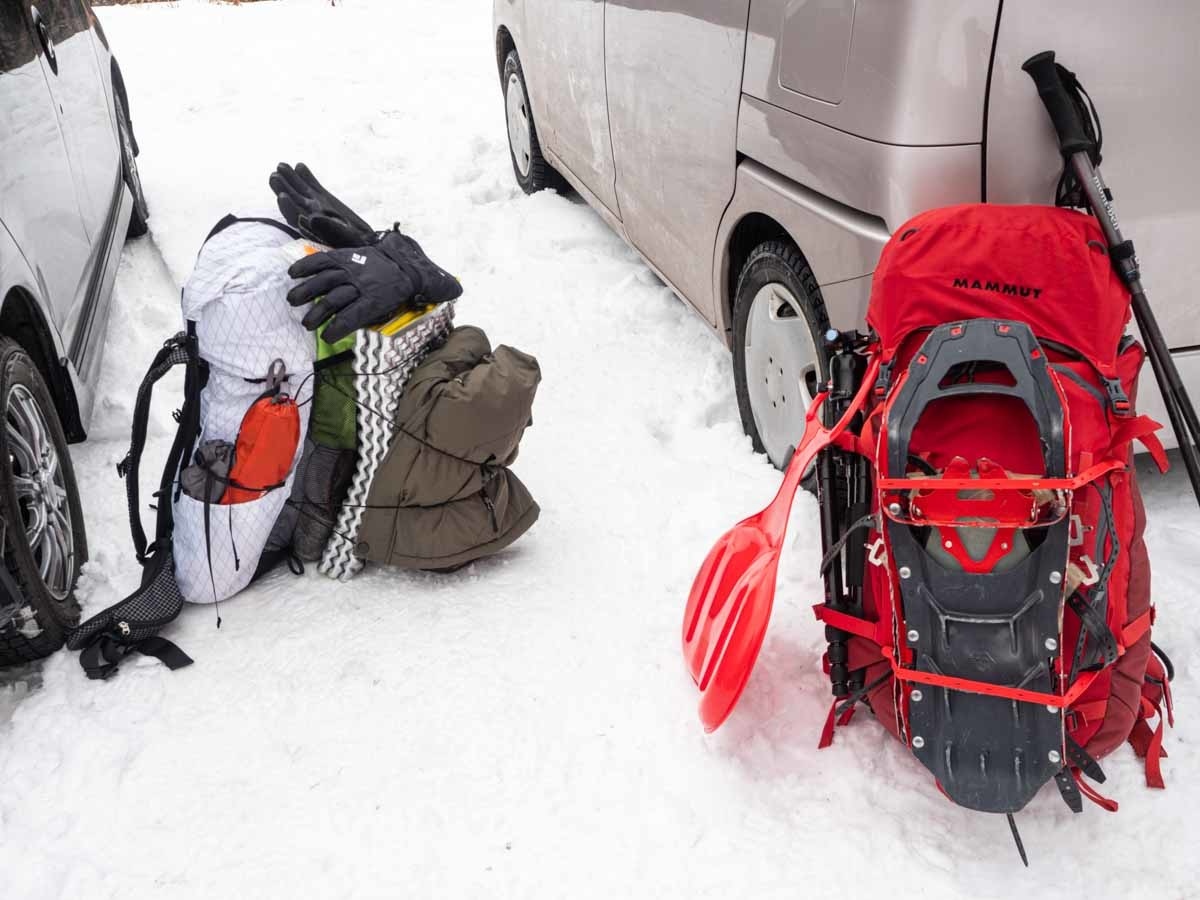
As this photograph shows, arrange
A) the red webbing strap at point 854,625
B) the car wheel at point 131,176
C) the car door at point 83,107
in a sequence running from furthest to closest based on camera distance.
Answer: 1. the car wheel at point 131,176
2. the car door at point 83,107
3. the red webbing strap at point 854,625

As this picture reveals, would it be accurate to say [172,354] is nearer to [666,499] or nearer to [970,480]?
[666,499]

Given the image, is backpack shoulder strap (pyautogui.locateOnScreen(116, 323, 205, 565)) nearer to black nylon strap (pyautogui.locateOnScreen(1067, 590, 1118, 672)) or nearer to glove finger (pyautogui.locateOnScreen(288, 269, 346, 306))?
glove finger (pyautogui.locateOnScreen(288, 269, 346, 306))

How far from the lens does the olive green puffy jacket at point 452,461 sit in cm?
255

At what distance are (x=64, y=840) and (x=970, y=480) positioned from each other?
1.82 meters

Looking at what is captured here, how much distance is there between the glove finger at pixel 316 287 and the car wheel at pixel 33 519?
2.28ft

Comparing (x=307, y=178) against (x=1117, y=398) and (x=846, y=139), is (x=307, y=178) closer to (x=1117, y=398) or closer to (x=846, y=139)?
(x=846, y=139)

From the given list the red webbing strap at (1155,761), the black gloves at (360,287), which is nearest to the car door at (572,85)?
the black gloves at (360,287)

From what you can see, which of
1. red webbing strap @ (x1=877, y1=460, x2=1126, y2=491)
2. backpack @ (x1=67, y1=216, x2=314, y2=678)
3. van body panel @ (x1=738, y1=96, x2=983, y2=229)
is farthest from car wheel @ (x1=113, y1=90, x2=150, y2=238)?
red webbing strap @ (x1=877, y1=460, x2=1126, y2=491)

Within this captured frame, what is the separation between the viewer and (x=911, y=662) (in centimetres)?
183

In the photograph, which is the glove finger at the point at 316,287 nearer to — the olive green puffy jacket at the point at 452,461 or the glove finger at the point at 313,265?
the glove finger at the point at 313,265

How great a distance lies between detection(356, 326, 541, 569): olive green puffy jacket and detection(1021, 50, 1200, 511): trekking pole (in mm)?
1293

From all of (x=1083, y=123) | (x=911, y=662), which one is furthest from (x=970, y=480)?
(x=1083, y=123)

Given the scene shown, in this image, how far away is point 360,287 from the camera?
8.12 ft

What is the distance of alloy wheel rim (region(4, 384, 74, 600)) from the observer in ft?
8.06
